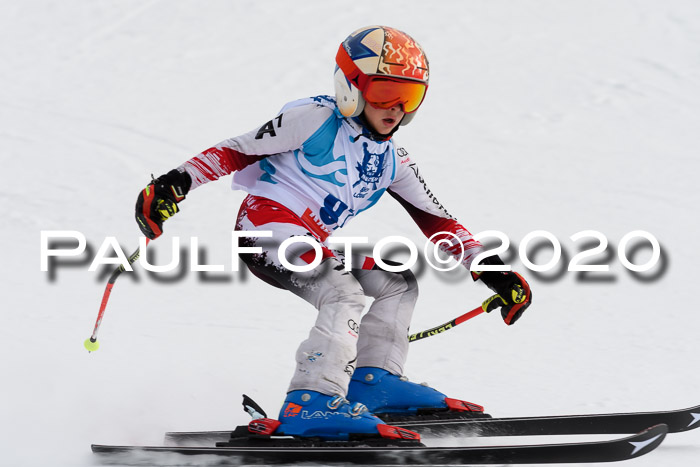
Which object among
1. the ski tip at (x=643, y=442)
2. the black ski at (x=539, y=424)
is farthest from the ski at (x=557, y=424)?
the ski tip at (x=643, y=442)

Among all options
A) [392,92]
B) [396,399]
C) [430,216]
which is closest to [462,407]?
[396,399]

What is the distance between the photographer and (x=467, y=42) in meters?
15.2

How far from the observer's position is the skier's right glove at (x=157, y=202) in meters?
3.88

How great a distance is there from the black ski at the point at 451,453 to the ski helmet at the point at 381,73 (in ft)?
4.95

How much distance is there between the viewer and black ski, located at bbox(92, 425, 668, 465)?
3564mm

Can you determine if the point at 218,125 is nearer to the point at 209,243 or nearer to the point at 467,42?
the point at 209,243

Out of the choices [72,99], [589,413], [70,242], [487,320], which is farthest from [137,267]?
[72,99]

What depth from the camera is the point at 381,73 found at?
3969 mm

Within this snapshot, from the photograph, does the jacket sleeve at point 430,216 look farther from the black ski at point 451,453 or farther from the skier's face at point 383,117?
the black ski at point 451,453

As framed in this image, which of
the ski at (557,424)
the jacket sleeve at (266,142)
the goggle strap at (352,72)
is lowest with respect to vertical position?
the ski at (557,424)

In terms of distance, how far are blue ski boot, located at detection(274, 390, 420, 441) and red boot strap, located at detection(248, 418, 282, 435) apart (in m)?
0.02

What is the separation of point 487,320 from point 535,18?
10.6 meters

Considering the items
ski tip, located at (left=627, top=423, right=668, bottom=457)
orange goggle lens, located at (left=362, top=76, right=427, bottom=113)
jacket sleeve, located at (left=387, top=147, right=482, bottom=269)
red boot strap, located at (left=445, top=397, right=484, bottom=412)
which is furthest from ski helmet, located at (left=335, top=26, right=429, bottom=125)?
ski tip, located at (left=627, top=423, right=668, bottom=457)

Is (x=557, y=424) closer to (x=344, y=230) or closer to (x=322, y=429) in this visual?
(x=322, y=429)
